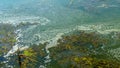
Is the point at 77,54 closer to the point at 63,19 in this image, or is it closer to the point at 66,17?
the point at 63,19

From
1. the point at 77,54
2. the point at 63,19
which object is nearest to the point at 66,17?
the point at 63,19

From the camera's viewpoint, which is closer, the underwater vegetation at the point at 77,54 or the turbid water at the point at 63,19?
the underwater vegetation at the point at 77,54

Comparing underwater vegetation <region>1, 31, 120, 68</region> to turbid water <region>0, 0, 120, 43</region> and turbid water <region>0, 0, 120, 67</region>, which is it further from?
turbid water <region>0, 0, 120, 43</region>

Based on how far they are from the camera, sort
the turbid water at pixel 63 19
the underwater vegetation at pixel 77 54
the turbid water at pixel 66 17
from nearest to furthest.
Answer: the underwater vegetation at pixel 77 54 → the turbid water at pixel 63 19 → the turbid water at pixel 66 17

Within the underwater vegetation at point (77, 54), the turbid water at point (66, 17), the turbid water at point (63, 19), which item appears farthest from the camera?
the turbid water at point (66, 17)

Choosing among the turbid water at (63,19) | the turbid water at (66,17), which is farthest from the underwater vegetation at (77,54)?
the turbid water at (66,17)

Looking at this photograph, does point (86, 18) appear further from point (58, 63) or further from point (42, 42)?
point (58, 63)

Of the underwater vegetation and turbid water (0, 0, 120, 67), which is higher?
the underwater vegetation

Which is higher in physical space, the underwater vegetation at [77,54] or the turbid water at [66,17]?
the underwater vegetation at [77,54]

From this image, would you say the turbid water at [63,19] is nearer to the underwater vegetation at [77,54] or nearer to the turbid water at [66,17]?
the turbid water at [66,17]

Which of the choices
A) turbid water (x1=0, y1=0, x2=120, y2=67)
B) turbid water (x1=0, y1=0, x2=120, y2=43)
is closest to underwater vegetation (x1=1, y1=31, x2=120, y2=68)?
turbid water (x1=0, y1=0, x2=120, y2=67)
